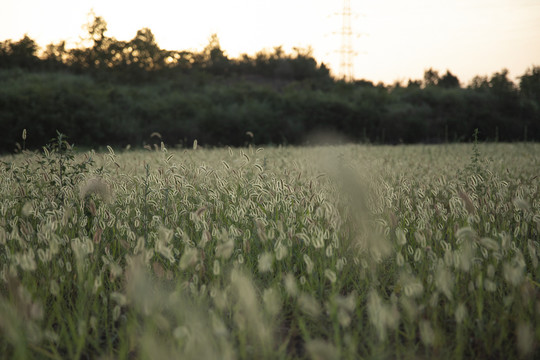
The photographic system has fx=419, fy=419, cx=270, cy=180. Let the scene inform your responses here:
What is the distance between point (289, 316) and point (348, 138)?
19.3 metres

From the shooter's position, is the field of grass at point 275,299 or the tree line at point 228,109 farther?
the tree line at point 228,109

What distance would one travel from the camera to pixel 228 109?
1947 centimetres

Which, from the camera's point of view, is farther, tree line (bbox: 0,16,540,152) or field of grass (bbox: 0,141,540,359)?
Answer: tree line (bbox: 0,16,540,152)

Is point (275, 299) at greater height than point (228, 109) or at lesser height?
lesser

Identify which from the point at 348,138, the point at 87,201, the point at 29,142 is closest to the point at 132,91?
the point at 29,142

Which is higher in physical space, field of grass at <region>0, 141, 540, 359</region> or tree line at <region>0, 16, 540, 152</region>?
tree line at <region>0, 16, 540, 152</region>

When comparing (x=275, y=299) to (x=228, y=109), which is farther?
(x=228, y=109)

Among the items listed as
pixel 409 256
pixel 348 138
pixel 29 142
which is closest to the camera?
pixel 409 256

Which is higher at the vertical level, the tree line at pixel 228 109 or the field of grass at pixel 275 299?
the tree line at pixel 228 109

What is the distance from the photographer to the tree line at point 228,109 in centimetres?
1648

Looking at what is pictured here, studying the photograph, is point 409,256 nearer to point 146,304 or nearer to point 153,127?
point 146,304

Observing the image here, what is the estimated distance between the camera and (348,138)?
20.7 metres

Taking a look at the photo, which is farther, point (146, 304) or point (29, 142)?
point (29, 142)

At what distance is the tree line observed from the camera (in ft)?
54.1
